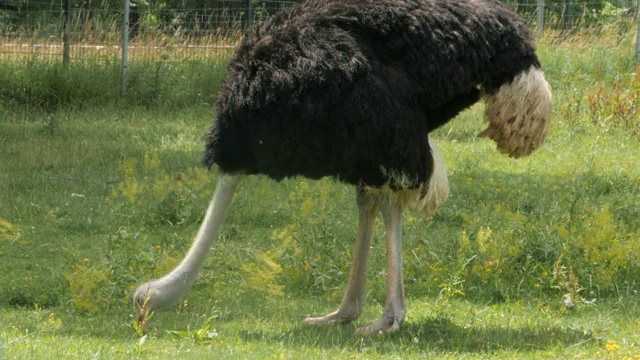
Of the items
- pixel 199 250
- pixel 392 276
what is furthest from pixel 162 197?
pixel 392 276

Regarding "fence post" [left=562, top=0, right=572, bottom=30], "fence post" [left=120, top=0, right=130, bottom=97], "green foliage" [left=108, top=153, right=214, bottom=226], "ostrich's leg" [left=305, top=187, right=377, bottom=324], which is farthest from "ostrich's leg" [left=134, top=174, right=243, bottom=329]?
"fence post" [left=562, top=0, right=572, bottom=30]

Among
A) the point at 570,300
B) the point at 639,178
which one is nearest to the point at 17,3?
the point at 639,178

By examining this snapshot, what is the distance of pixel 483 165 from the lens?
9953 millimetres

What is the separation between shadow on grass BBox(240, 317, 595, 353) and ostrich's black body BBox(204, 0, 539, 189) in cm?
75

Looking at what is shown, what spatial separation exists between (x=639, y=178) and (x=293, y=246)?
11.3 ft

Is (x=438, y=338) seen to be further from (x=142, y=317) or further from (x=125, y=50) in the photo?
(x=125, y=50)

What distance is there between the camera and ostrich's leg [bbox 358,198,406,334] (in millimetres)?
5641

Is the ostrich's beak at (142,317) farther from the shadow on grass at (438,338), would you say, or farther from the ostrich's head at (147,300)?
the shadow on grass at (438,338)

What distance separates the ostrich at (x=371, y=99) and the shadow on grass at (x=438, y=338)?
0.14m

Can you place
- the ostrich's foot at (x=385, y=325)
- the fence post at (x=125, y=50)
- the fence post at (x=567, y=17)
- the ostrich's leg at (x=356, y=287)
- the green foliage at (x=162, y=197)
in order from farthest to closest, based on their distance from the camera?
the fence post at (x=567, y=17) < the fence post at (x=125, y=50) < the green foliage at (x=162, y=197) < the ostrich's leg at (x=356, y=287) < the ostrich's foot at (x=385, y=325)

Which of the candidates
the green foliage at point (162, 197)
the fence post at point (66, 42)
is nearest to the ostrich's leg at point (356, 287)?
the green foliage at point (162, 197)

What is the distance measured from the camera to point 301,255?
6836 millimetres

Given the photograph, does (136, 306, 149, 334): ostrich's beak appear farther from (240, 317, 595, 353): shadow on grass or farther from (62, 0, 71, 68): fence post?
(62, 0, 71, 68): fence post

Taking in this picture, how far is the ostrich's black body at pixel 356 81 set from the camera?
5.34 m
